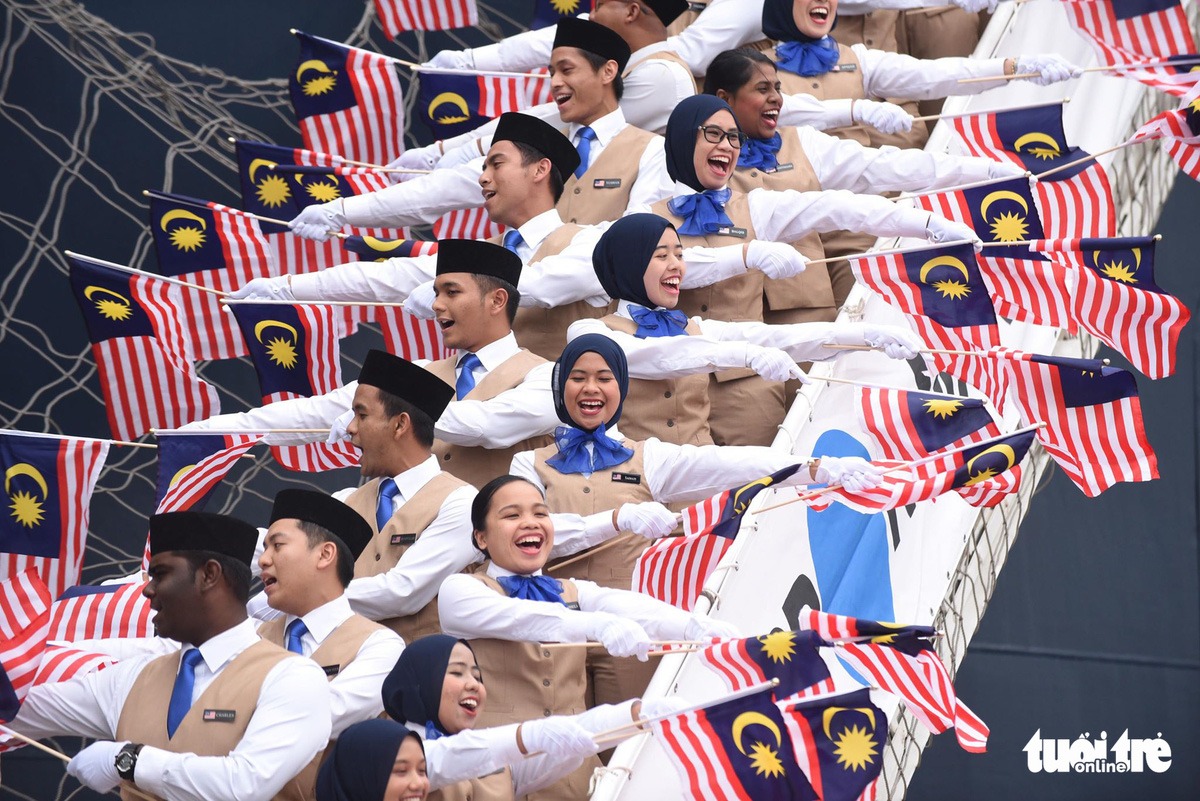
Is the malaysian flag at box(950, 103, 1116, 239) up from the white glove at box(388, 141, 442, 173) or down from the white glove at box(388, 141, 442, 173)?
down

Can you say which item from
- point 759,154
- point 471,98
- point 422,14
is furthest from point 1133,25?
point 422,14

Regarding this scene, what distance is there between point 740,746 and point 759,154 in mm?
2425

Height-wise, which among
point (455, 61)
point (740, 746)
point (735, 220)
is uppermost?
point (455, 61)

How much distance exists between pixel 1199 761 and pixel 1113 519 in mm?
1250

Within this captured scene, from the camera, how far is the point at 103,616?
5.06 metres

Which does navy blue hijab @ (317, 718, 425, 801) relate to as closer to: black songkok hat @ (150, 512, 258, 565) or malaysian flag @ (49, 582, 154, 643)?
black songkok hat @ (150, 512, 258, 565)

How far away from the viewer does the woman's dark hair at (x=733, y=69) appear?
5883mm

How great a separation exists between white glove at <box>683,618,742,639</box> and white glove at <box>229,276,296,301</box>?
2.31 m

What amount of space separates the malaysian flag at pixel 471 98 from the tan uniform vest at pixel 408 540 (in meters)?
2.71

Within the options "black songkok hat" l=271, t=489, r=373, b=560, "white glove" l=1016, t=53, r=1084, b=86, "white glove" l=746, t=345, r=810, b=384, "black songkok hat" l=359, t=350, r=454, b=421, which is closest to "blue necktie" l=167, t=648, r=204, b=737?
"black songkok hat" l=271, t=489, r=373, b=560

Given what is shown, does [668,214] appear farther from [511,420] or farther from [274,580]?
[274,580]

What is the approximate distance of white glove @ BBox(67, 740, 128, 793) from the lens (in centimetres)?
389

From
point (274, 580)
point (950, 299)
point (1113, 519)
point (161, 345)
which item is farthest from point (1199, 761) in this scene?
point (274, 580)

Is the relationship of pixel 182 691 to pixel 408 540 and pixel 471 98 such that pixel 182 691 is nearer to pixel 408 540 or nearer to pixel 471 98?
pixel 408 540
